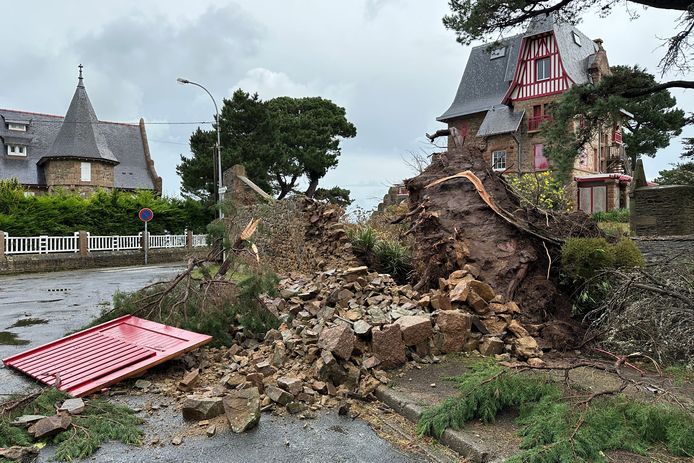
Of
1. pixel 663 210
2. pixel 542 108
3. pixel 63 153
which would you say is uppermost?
pixel 542 108

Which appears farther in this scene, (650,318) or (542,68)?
(542,68)

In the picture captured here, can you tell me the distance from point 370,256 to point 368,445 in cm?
593

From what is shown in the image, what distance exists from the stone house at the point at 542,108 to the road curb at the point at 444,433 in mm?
27757

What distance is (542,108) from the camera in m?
32.2

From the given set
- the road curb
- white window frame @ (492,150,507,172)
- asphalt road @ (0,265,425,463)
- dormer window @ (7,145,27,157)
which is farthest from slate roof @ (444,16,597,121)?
dormer window @ (7,145,27,157)

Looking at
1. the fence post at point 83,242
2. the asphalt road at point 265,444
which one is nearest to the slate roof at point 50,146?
the fence post at point 83,242

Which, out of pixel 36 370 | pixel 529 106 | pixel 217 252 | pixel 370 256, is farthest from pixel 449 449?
pixel 529 106

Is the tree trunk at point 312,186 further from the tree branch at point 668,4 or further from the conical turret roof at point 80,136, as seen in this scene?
the tree branch at point 668,4

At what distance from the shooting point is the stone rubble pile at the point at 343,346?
411cm

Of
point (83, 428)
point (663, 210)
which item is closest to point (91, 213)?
point (83, 428)

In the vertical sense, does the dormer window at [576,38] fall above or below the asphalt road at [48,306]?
above

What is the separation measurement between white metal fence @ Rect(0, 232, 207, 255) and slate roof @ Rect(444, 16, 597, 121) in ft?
73.8

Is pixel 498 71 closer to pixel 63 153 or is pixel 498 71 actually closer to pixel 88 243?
pixel 88 243

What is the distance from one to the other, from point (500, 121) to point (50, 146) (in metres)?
35.3
